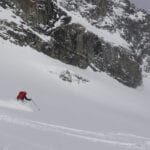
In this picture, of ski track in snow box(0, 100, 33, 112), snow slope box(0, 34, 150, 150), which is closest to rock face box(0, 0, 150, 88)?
snow slope box(0, 34, 150, 150)

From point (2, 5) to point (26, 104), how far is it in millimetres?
29326

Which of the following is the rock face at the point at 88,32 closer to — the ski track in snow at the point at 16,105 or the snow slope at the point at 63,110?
the snow slope at the point at 63,110

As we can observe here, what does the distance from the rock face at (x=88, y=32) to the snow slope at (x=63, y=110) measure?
229 centimetres

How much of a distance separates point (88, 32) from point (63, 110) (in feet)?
114

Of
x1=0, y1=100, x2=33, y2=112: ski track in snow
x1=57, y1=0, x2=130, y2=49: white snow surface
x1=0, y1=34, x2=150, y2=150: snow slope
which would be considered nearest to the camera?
x1=0, y1=34, x2=150, y2=150: snow slope

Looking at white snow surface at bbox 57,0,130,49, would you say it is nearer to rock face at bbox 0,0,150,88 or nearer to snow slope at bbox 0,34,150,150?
rock face at bbox 0,0,150,88

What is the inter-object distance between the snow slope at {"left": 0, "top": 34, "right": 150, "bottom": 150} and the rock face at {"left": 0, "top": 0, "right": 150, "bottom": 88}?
2.29 m

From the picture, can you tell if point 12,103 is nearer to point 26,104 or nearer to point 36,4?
point 26,104

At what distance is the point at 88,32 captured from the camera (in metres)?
62.3

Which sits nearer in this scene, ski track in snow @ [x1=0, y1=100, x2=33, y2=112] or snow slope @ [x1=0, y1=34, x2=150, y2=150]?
snow slope @ [x1=0, y1=34, x2=150, y2=150]

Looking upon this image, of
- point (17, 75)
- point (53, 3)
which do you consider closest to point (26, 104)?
point (17, 75)

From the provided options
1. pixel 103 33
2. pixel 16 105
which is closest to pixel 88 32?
pixel 103 33

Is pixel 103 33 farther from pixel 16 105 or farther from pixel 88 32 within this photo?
pixel 16 105

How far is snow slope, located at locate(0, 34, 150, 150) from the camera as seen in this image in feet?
47.1
